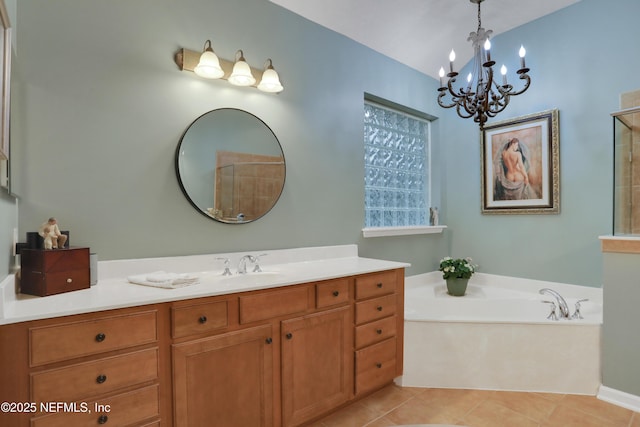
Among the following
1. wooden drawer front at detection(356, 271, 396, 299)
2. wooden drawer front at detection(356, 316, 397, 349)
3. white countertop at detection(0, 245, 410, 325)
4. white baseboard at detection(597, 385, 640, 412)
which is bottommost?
white baseboard at detection(597, 385, 640, 412)

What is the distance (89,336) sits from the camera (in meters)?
1.24

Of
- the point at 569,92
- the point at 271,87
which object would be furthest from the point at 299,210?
the point at 569,92

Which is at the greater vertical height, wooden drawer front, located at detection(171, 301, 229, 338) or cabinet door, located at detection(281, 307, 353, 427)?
wooden drawer front, located at detection(171, 301, 229, 338)

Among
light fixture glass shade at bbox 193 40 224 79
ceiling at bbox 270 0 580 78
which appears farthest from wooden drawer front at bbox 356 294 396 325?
ceiling at bbox 270 0 580 78

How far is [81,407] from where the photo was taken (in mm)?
1223

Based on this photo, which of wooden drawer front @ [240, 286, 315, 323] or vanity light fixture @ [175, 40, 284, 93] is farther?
vanity light fixture @ [175, 40, 284, 93]

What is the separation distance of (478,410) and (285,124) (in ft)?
7.51

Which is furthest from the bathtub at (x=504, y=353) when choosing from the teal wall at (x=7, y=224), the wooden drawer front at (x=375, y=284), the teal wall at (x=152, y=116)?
the teal wall at (x=7, y=224)

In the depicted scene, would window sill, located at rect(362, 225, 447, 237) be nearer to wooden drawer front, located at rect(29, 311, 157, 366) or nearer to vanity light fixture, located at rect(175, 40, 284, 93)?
vanity light fixture, located at rect(175, 40, 284, 93)

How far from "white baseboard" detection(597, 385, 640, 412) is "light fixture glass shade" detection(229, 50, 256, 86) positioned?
305 centimetres

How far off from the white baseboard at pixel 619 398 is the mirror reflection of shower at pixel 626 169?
101 centimetres

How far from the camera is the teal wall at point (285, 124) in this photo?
166 centimetres

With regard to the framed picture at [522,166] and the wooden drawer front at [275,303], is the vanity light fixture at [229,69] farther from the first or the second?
the framed picture at [522,166]

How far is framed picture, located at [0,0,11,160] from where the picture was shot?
1168 millimetres
